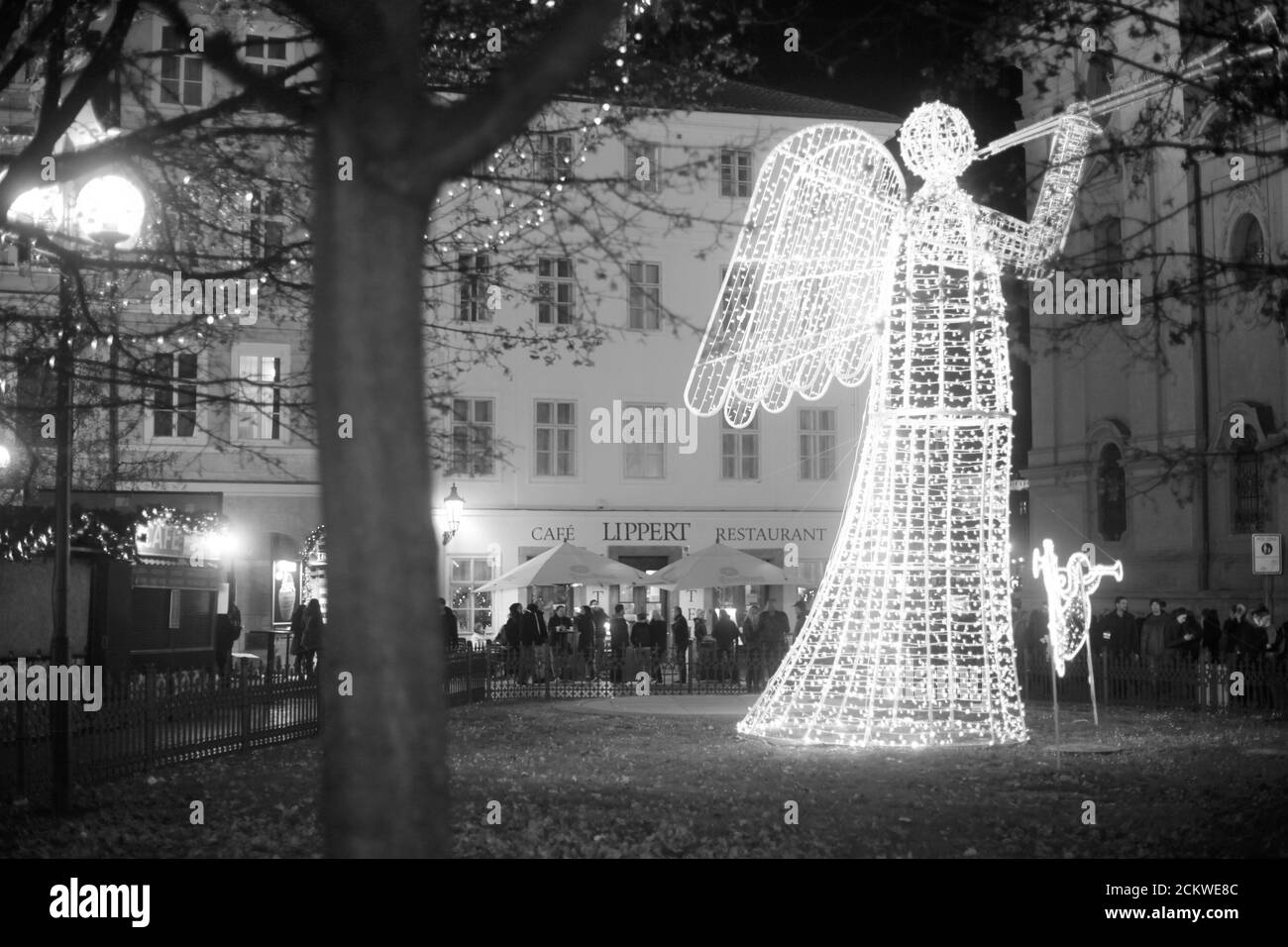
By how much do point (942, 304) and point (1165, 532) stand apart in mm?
22228

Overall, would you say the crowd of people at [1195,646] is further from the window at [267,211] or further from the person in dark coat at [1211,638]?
the window at [267,211]

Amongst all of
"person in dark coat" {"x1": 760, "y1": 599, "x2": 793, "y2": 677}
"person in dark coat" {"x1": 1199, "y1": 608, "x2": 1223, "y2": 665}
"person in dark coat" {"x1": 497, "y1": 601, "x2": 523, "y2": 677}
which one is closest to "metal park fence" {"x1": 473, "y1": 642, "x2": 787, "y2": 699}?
"person in dark coat" {"x1": 760, "y1": 599, "x2": 793, "y2": 677}

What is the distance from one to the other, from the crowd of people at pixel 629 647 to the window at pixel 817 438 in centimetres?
1081

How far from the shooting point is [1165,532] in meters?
36.8

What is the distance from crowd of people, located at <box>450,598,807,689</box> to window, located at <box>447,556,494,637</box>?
7.35m

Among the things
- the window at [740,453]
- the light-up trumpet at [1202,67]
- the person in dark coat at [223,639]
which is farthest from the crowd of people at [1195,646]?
the window at [740,453]

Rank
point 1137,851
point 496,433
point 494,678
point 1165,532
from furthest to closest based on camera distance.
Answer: point 496,433 < point 1165,532 < point 494,678 < point 1137,851

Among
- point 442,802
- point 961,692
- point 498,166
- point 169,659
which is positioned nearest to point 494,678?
point 169,659

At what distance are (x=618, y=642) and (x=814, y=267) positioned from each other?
47.1 feet

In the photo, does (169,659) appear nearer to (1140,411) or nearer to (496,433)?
(496,433)

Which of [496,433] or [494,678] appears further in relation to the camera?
[496,433]

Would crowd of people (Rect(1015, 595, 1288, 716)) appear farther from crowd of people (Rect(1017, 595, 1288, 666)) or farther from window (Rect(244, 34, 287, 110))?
window (Rect(244, 34, 287, 110))

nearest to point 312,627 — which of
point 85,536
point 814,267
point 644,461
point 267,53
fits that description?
point 85,536

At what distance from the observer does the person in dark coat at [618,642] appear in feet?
93.1
